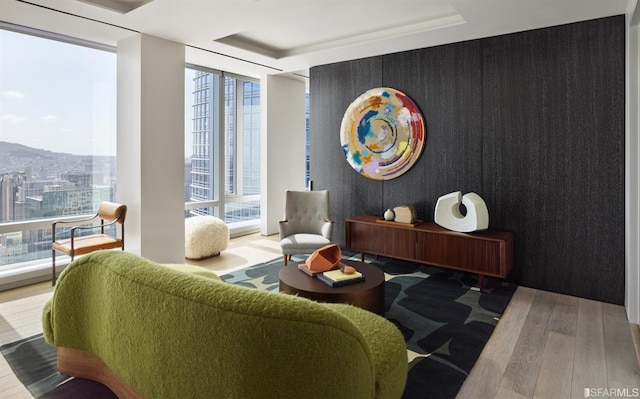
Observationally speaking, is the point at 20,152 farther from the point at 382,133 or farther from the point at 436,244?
the point at 436,244

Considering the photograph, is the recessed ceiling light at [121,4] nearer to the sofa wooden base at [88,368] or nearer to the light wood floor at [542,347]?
the light wood floor at [542,347]

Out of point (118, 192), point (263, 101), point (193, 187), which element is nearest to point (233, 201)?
point (193, 187)

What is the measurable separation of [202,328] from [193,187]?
4786 mm

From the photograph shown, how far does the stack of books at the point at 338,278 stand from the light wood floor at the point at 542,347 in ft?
3.12

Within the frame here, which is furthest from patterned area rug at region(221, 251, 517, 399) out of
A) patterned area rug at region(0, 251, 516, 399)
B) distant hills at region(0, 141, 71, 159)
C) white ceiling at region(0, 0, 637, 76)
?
white ceiling at region(0, 0, 637, 76)

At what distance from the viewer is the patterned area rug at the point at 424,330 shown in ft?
7.18

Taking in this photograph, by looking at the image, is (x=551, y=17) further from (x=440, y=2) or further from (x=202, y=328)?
(x=202, y=328)

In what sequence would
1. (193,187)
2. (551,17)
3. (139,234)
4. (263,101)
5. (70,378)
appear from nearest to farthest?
(70,378) < (551,17) < (139,234) < (193,187) < (263,101)

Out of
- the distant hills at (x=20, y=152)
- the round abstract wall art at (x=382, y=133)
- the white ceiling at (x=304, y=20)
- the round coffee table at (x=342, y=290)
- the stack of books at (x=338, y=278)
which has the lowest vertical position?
the round coffee table at (x=342, y=290)

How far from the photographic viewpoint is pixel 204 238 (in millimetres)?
4863

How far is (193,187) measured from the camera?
5805 mm

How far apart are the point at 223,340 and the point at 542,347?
94.3 inches

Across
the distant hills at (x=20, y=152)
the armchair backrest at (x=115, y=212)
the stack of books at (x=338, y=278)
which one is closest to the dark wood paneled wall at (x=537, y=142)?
the stack of books at (x=338, y=278)

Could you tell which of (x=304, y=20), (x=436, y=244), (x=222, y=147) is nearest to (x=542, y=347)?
(x=436, y=244)
